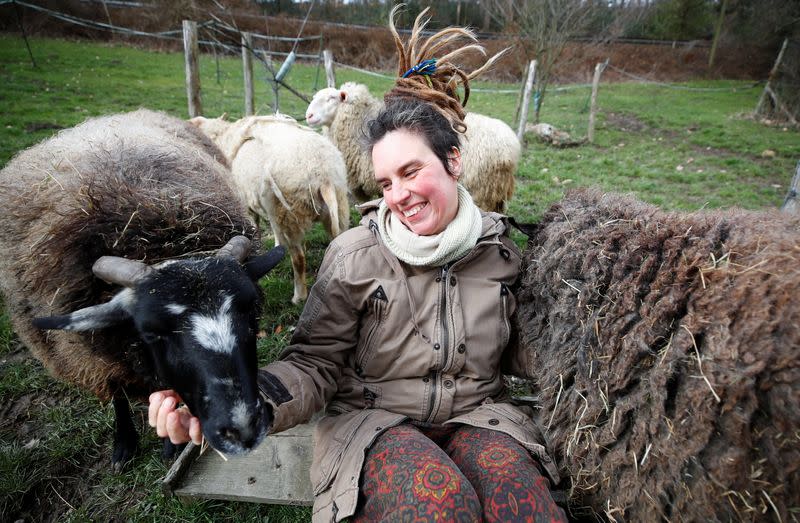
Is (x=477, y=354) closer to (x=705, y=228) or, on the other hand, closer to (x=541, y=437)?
(x=541, y=437)

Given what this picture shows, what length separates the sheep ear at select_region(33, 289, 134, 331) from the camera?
1.62 m

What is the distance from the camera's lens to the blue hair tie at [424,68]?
212 cm

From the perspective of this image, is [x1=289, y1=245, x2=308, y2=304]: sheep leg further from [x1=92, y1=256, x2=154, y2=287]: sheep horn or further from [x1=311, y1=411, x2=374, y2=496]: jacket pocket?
[x1=92, y1=256, x2=154, y2=287]: sheep horn

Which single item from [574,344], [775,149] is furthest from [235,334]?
[775,149]

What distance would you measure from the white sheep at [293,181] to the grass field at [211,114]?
0.60 m

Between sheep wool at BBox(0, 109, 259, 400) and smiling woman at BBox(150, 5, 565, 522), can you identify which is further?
sheep wool at BBox(0, 109, 259, 400)

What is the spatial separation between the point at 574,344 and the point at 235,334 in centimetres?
142

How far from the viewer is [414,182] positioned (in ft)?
6.15

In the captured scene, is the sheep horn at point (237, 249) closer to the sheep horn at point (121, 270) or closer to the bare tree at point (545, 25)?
the sheep horn at point (121, 270)

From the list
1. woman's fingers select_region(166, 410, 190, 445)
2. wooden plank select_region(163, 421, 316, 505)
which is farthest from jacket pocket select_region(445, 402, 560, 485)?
woman's fingers select_region(166, 410, 190, 445)

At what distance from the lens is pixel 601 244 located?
1.78 metres

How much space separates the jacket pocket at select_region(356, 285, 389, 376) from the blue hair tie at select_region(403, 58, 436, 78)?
1149mm

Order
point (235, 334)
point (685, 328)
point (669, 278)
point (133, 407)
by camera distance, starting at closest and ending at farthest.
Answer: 1. point (685, 328)
2. point (669, 278)
3. point (235, 334)
4. point (133, 407)

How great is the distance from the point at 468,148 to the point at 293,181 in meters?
2.37
